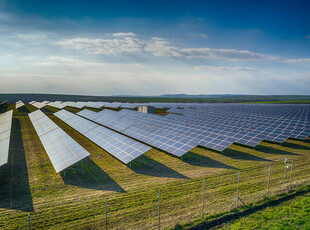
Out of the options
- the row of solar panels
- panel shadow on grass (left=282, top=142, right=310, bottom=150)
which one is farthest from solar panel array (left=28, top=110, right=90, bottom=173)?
panel shadow on grass (left=282, top=142, right=310, bottom=150)

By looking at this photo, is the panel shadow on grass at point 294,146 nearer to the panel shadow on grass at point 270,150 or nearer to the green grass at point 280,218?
the panel shadow on grass at point 270,150

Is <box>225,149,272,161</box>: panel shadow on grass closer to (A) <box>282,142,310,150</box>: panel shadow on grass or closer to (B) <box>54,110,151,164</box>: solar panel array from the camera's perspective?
(A) <box>282,142,310,150</box>: panel shadow on grass

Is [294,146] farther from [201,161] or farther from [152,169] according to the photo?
[152,169]

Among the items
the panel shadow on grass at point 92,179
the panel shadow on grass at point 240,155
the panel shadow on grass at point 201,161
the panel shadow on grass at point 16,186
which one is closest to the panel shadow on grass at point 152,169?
the panel shadow on grass at point 92,179

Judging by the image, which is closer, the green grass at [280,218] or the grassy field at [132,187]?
the green grass at [280,218]

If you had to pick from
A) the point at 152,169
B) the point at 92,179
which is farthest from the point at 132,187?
the point at 152,169

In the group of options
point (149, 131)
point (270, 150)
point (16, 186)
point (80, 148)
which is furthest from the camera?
point (149, 131)

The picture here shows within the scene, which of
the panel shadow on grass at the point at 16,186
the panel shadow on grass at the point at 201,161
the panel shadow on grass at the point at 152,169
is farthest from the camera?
the panel shadow on grass at the point at 201,161
